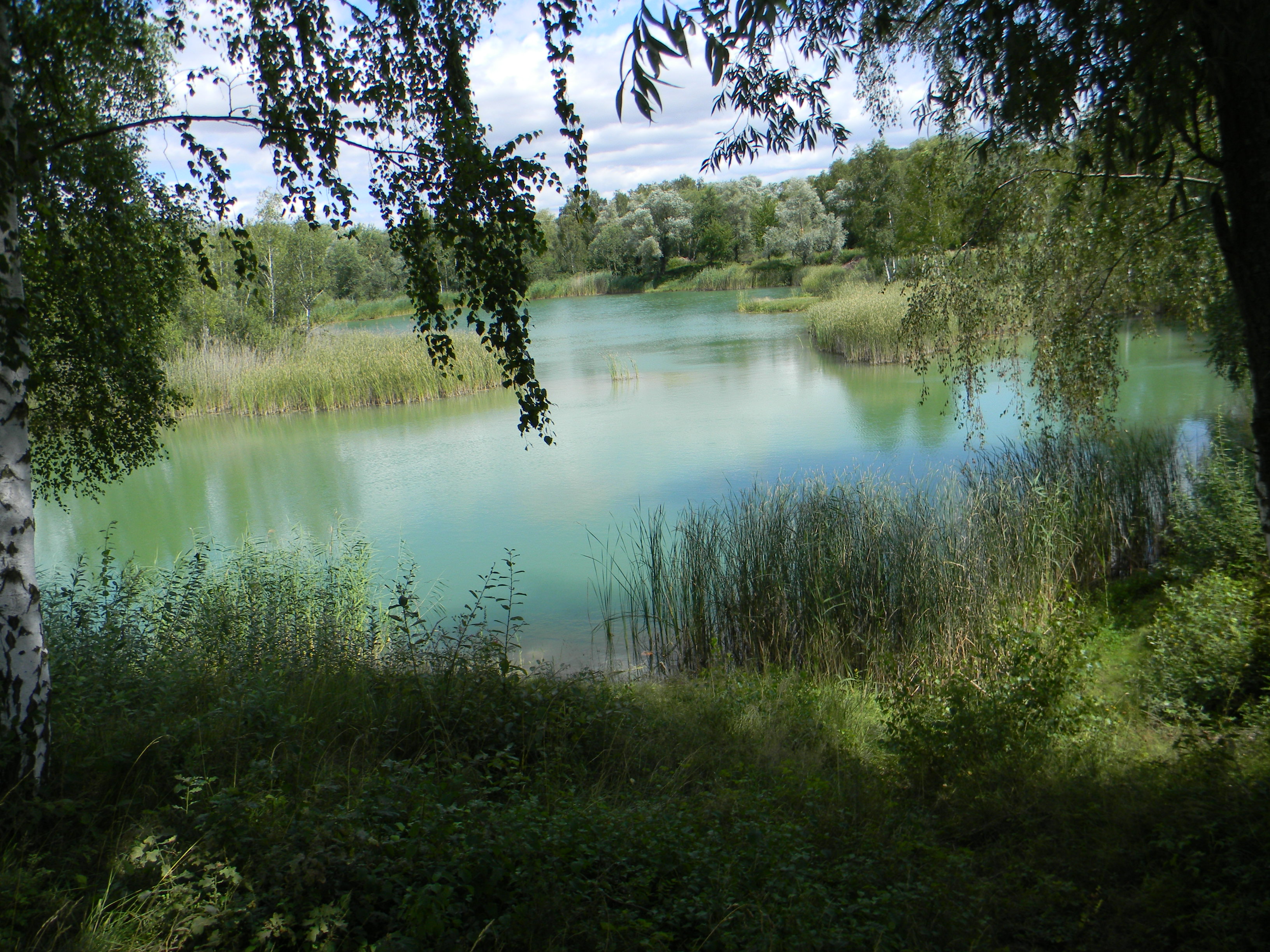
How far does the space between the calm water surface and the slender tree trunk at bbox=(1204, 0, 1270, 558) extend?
4.57 meters

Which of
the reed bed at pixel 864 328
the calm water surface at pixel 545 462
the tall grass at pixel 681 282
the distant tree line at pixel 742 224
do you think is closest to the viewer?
the calm water surface at pixel 545 462

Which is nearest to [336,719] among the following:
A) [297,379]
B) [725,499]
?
[725,499]

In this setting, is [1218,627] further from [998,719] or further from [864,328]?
[864,328]

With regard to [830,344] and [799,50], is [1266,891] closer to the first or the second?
[799,50]

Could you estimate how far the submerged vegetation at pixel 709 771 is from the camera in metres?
2.27

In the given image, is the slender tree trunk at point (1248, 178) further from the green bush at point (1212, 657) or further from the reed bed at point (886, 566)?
the reed bed at point (886, 566)

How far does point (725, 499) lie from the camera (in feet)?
31.5

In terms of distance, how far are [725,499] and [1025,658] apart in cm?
562

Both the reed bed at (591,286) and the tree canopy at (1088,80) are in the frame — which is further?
the reed bed at (591,286)

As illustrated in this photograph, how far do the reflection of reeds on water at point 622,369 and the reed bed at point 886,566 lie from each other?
42.0 feet

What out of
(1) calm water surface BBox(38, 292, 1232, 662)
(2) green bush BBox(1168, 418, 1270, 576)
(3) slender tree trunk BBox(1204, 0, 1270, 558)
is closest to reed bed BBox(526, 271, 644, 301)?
(1) calm water surface BBox(38, 292, 1232, 662)

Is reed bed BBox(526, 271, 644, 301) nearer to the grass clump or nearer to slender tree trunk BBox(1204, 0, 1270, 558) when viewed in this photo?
the grass clump

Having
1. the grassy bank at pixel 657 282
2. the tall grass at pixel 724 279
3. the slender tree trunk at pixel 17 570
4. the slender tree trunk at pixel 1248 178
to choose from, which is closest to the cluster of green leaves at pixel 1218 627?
the slender tree trunk at pixel 1248 178

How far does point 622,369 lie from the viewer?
843 inches
